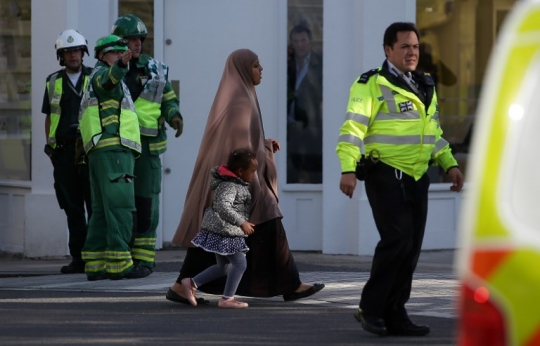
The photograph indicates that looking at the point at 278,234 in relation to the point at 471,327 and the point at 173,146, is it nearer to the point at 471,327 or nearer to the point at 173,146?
the point at 173,146

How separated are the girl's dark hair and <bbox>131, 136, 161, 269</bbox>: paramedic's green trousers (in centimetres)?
211

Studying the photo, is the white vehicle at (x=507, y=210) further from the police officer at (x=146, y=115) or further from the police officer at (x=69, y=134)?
the police officer at (x=69, y=134)

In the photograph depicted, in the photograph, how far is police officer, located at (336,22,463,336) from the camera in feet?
24.1

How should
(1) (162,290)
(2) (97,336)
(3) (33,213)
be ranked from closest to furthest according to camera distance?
1. (2) (97,336)
2. (1) (162,290)
3. (3) (33,213)

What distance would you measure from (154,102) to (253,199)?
6.54ft

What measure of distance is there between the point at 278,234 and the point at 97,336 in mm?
1870

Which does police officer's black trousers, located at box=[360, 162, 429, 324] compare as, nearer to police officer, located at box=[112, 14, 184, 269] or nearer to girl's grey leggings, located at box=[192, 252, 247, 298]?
girl's grey leggings, located at box=[192, 252, 247, 298]

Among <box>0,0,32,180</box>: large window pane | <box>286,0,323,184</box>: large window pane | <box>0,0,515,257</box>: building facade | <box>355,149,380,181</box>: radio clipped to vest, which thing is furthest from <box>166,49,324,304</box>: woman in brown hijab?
<box>0,0,32,180</box>: large window pane

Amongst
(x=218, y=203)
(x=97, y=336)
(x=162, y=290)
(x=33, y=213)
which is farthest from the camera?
(x=33, y=213)

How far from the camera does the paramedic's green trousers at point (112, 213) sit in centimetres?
1009

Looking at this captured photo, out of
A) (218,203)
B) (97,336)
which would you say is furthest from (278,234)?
(97,336)

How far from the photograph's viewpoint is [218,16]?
490 inches

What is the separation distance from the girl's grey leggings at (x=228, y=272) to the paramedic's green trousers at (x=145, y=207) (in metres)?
1.77

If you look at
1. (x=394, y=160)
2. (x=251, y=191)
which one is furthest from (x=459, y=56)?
(x=394, y=160)
